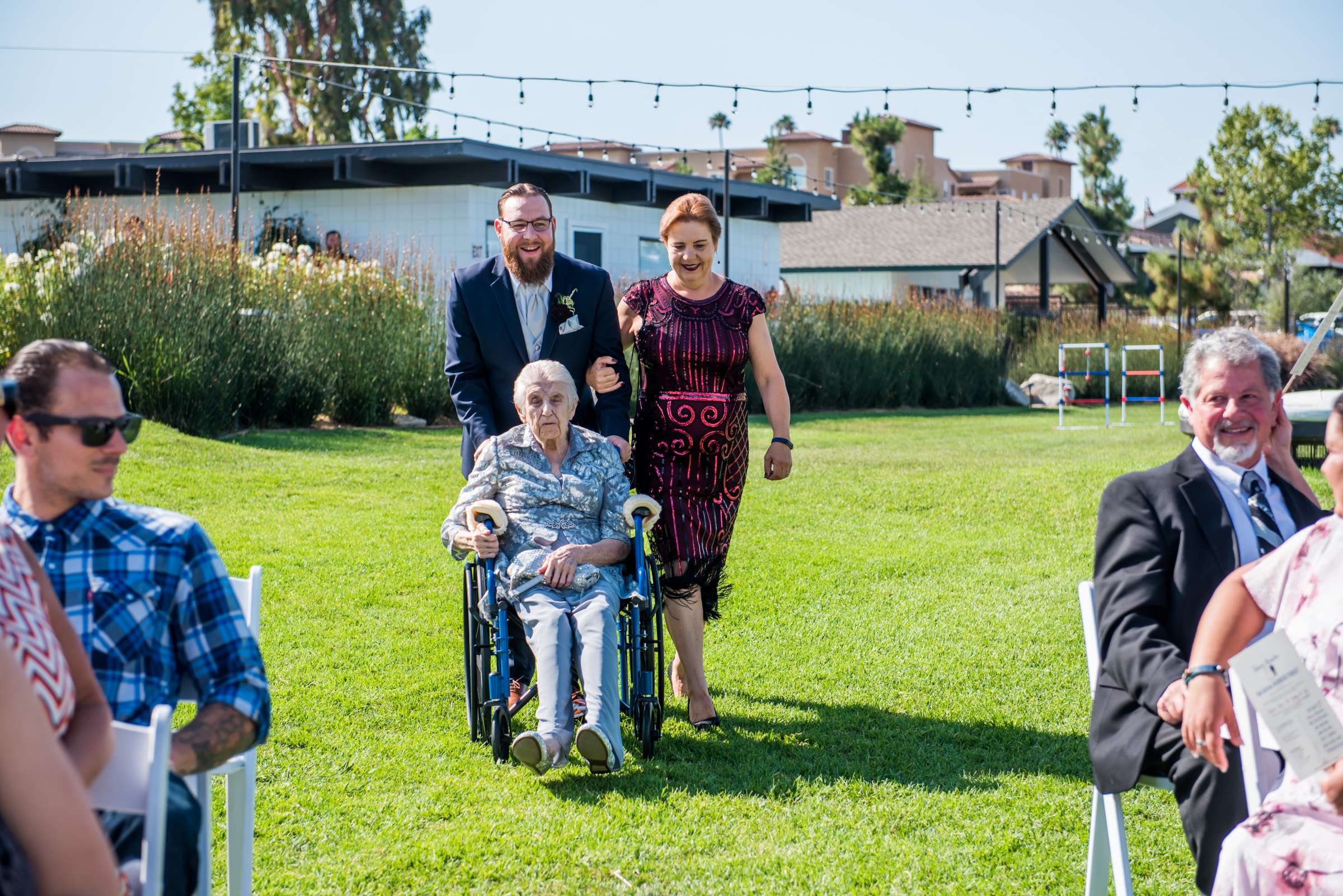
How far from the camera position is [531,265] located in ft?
16.5

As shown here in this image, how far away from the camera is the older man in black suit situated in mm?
3066

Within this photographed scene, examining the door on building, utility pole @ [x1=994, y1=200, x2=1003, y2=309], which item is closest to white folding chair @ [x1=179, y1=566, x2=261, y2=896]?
the door on building

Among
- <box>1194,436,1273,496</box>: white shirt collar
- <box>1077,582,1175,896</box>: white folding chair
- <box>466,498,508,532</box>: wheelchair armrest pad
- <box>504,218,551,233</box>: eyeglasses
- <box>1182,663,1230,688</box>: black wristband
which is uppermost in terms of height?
<box>504,218,551,233</box>: eyeglasses

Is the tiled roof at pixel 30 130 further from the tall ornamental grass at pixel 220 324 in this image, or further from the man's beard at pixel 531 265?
the man's beard at pixel 531 265

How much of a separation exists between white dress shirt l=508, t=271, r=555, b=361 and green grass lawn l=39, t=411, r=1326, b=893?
1.46m

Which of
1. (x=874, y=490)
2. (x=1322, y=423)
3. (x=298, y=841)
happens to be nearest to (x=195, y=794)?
(x=298, y=841)

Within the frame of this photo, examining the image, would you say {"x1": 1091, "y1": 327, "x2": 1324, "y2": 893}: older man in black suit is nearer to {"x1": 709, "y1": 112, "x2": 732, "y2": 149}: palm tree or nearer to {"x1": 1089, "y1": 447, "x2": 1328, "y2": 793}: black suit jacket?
{"x1": 1089, "y1": 447, "x2": 1328, "y2": 793}: black suit jacket

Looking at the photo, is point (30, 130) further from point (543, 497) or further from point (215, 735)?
point (215, 735)

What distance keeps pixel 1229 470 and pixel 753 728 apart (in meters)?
2.43

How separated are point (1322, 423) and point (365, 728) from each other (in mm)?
10319

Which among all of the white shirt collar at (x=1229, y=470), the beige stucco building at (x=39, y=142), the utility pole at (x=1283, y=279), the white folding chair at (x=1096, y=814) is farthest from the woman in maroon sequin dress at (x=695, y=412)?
the beige stucco building at (x=39, y=142)

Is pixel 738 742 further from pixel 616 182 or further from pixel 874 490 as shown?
pixel 616 182

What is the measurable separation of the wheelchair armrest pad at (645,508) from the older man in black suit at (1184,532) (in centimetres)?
178

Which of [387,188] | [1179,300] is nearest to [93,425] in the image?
[387,188]
